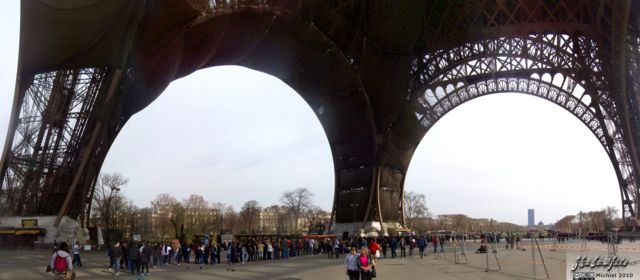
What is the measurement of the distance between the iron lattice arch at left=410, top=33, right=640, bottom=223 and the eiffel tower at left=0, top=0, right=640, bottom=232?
13cm

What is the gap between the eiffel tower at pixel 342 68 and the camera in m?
27.7

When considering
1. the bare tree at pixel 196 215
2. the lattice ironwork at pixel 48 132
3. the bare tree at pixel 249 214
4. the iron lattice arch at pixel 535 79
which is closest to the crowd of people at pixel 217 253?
the lattice ironwork at pixel 48 132

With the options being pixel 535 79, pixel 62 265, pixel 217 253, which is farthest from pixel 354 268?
pixel 535 79

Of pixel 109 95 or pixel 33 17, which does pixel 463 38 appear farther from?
pixel 33 17

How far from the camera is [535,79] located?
56.4 m

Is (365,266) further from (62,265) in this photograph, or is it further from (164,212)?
(164,212)

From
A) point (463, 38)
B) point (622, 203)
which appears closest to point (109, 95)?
point (463, 38)

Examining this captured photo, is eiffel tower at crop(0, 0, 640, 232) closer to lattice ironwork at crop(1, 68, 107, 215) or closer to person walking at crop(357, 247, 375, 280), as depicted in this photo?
lattice ironwork at crop(1, 68, 107, 215)

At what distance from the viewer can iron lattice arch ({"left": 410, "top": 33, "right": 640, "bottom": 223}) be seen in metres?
49.7

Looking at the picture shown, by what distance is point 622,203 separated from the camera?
198ft

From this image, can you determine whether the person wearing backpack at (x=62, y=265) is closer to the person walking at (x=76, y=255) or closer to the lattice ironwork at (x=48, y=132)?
the person walking at (x=76, y=255)

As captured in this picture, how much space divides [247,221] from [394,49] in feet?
285

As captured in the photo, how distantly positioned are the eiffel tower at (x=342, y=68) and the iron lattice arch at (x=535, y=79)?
0.44 feet

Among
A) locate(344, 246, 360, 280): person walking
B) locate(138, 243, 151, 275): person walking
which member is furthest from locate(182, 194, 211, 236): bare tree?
locate(344, 246, 360, 280): person walking
